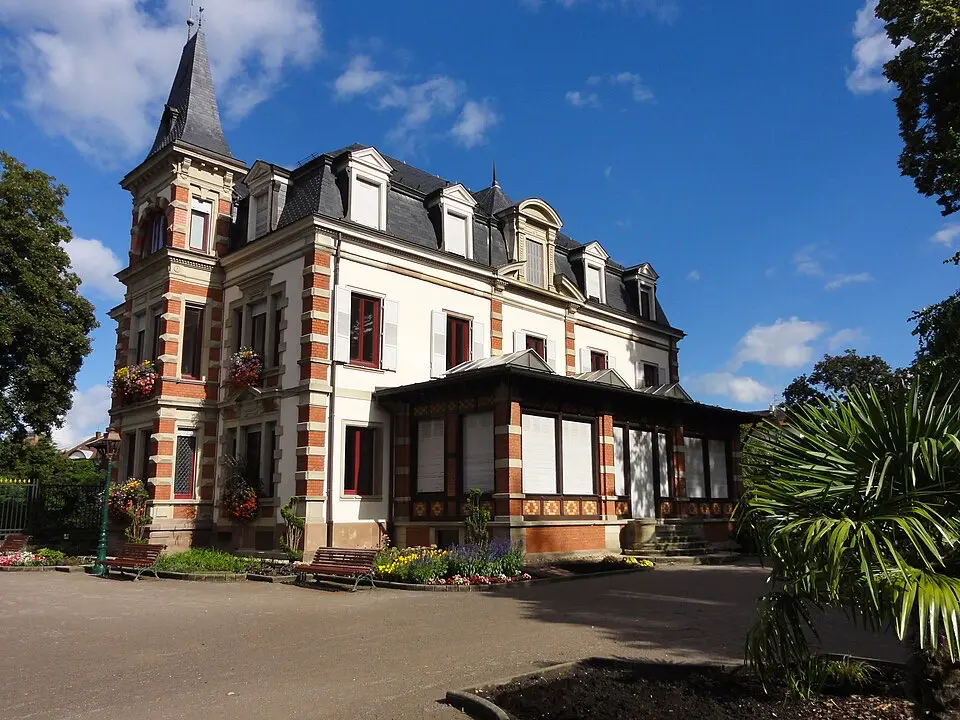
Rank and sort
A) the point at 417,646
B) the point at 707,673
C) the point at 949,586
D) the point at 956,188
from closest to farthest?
the point at 949,586, the point at 707,673, the point at 417,646, the point at 956,188

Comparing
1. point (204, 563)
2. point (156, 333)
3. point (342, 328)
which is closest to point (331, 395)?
point (342, 328)

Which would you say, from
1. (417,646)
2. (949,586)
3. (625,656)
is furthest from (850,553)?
(417,646)

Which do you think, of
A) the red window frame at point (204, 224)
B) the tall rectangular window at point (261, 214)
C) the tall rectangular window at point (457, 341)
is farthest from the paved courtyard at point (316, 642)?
the red window frame at point (204, 224)

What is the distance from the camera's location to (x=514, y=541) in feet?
59.2

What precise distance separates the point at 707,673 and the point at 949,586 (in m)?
2.62

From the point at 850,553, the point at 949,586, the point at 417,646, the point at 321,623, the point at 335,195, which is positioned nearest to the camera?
the point at 949,586

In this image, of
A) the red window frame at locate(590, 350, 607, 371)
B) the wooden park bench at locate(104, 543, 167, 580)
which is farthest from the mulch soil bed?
the red window frame at locate(590, 350, 607, 371)

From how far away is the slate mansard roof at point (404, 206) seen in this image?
21.5 meters

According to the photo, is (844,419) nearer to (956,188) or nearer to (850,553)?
(850,553)

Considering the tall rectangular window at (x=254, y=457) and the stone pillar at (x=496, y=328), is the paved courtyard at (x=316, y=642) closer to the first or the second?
the tall rectangular window at (x=254, y=457)

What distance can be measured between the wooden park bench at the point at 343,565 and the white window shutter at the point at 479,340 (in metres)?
8.60

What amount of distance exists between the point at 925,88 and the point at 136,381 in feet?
67.6

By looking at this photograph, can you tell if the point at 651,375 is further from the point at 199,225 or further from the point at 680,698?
the point at 680,698

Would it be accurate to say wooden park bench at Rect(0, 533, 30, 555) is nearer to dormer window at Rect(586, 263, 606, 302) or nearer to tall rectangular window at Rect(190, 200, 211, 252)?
tall rectangular window at Rect(190, 200, 211, 252)
